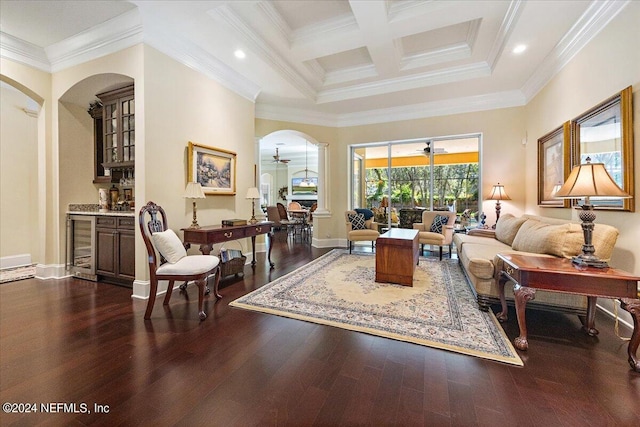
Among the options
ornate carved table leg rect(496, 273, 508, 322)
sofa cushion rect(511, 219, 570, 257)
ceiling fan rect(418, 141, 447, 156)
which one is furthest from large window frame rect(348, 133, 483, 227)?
ornate carved table leg rect(496, 273, 508, 322)

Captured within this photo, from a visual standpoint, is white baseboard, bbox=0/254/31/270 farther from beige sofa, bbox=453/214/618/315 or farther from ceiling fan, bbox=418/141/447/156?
ceiling fan, bbox=418/141/447/156

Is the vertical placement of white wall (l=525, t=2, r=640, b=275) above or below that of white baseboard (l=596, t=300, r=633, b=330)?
above

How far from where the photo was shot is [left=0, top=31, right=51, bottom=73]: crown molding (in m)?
3.52

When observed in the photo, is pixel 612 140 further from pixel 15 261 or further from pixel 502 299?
pixel 15 261

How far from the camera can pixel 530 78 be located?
4633 mm

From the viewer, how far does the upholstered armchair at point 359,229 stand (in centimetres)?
567

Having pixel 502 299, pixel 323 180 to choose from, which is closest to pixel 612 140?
pixel 502 299

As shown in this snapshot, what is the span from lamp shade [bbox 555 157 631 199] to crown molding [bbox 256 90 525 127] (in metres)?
4.11

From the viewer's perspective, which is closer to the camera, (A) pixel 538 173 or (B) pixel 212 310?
(B) pixel 212 310

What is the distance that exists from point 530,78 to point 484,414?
5492mm

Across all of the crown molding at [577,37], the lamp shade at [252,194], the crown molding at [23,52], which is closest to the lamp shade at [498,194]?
the crown molding at [577,37]

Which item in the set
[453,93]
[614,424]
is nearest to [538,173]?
[453,93]

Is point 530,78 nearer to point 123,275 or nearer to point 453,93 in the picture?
point 453,93

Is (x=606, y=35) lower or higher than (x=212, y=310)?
higher
